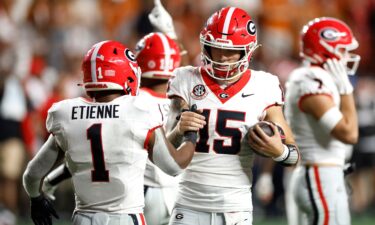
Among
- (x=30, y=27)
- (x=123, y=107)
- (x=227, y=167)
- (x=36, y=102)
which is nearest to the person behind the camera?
(x=123, y=107)

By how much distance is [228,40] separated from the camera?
4449 mm

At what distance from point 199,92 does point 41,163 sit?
2.93 ft

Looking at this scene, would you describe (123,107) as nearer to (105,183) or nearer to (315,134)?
(105,183)

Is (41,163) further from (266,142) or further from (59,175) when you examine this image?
(266,142)

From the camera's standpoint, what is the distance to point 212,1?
11.0 metres

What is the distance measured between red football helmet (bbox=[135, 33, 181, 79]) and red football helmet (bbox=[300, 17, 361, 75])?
0.87m

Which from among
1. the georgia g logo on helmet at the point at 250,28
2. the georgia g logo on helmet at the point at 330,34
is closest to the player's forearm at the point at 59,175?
the georgia g logo on helmet at the point at 250,28

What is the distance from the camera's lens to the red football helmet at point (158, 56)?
5.58 meters

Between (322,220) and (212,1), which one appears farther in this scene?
(212,1)

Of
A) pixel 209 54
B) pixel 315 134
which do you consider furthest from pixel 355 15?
pixel 209 54

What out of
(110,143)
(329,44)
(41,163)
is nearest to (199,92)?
(110,143)

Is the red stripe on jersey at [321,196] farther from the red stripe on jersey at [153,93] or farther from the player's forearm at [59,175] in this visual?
the player's forearm at [59,175]

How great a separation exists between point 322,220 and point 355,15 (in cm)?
615

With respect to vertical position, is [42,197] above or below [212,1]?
below
